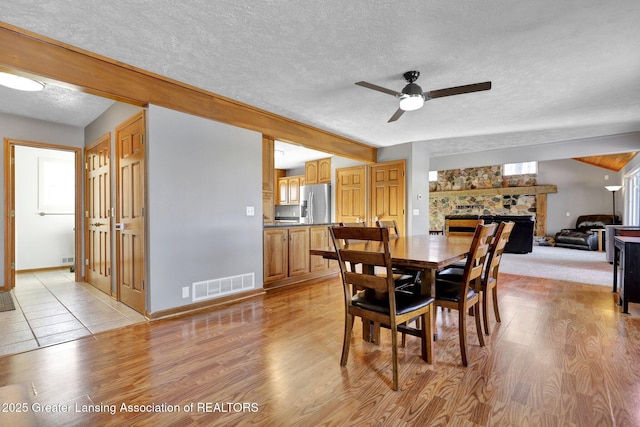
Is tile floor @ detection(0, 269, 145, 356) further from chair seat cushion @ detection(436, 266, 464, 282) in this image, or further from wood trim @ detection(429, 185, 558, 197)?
wood trim @ detection(429, 185, 558, 197)

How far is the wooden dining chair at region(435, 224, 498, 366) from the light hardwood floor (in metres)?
0.27

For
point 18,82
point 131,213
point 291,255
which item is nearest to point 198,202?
point 131,213

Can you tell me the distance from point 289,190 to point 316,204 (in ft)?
4.77

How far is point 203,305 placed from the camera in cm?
313

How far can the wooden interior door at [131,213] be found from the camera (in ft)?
9.47

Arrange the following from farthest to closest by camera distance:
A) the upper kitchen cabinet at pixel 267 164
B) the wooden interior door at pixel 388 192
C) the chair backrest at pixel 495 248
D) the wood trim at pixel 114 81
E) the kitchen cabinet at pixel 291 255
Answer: the wooden interior door at pixel 388 192
the upper kitchen cabinet at pixel 267 164
the kitchen cabinet at pixel 291 255
the chair backrest at pixel 495 248
the wood trim at pixel 114 81

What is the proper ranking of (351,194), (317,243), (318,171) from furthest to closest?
(318,171), (351,194), (317,243)

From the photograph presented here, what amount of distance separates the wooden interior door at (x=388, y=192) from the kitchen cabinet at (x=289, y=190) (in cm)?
241

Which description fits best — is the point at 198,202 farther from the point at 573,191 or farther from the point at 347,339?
the point at 573,191

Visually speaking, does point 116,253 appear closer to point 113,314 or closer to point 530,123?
point 113,314

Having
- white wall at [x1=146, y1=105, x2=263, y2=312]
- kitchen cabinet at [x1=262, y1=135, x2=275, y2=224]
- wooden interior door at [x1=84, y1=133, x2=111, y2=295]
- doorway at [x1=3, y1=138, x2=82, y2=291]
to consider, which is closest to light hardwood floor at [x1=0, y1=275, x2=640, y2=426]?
white wall at [x1=146, y1=105, x2=263, y2=312]

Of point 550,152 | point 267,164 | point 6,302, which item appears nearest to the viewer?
point 6,302

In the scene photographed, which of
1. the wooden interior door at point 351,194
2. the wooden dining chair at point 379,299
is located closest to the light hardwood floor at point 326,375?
the wooden dining chair at point 379,299

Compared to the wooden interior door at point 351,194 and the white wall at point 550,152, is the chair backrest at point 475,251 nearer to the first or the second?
the wooden interior door at point 351,194
